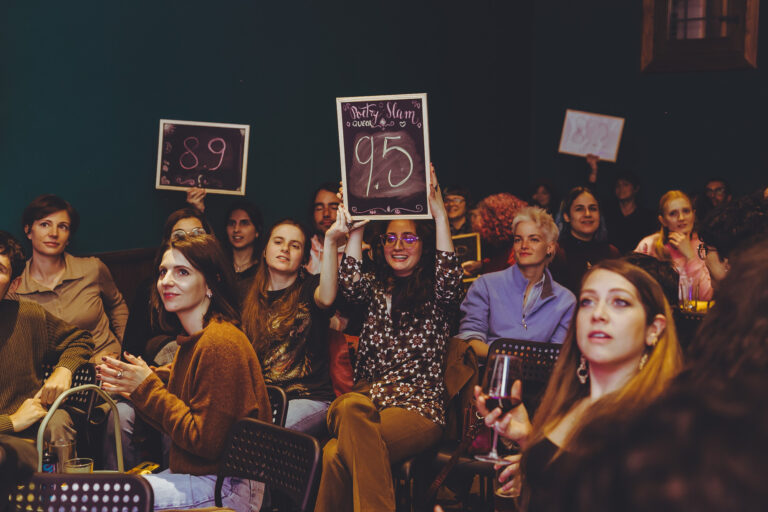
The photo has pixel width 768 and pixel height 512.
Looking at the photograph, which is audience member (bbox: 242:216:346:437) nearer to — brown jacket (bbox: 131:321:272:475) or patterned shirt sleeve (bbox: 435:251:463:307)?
patterned shirt sleeve (bbox: 435:251:463:307)

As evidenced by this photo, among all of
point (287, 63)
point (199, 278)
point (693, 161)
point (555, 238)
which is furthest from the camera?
point (693, 161)

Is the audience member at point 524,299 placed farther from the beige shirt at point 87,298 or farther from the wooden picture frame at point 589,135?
the wooden picture frame at point 589,135

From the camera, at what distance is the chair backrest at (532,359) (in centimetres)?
313

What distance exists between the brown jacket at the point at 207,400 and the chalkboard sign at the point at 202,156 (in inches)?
94.1

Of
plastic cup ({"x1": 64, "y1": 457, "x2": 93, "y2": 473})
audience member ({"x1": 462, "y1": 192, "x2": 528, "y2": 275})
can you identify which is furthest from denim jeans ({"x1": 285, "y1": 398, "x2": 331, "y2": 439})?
audience member ({"x1": 462, "y1": 192, "x2": 528, "y2": 275})

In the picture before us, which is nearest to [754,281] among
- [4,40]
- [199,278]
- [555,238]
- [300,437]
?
[300,437]

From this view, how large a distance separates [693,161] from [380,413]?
21.1 feet

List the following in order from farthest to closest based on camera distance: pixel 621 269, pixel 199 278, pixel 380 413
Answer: pixel 380 413 → pixel 199 278 → pixel 621 269

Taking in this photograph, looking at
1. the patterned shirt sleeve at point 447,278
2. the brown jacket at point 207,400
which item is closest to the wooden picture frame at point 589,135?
the patterned shirt sleeve at point 447,278

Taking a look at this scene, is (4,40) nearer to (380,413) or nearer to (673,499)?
(380,413)

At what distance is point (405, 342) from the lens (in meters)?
3.45

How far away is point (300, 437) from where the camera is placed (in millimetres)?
2117

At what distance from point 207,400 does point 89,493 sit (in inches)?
23.2

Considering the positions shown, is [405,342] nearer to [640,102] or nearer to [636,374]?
[636,374]
